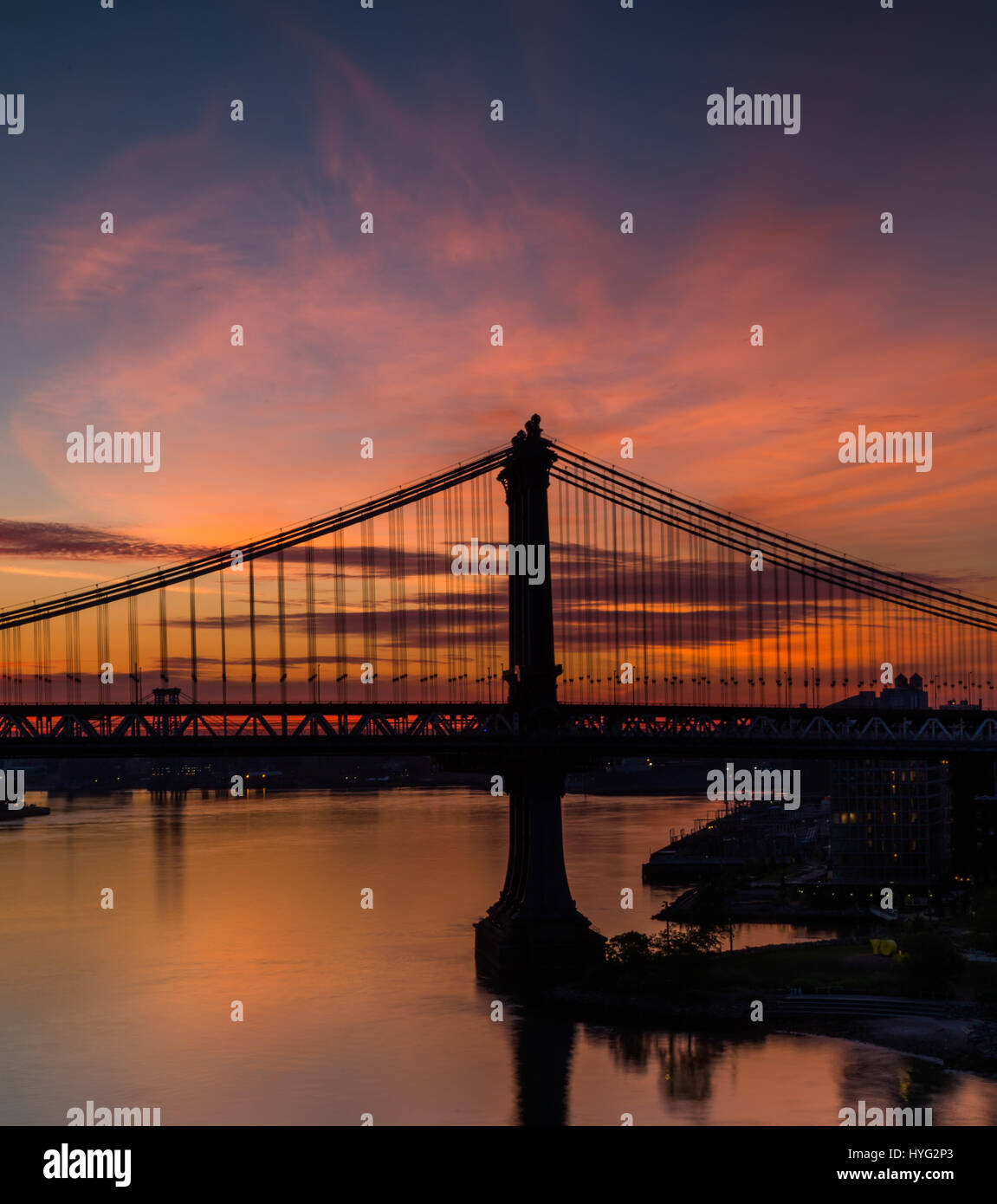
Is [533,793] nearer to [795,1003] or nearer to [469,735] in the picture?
[469,735]

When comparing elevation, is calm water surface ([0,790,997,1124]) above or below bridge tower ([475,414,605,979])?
below

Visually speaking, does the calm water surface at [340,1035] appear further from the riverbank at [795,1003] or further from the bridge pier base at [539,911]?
the bridge pier base at [539,911]

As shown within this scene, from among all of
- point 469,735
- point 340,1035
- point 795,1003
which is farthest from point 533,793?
point 795,1003

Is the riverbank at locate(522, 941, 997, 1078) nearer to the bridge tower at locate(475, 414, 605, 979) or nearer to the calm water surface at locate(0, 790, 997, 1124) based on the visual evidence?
the calm water surface at locate(0, 790, 997, 1124)

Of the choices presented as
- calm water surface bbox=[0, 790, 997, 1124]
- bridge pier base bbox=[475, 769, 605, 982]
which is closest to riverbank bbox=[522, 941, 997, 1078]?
calm water surface bbox=[0, 790, 997, 1124]
